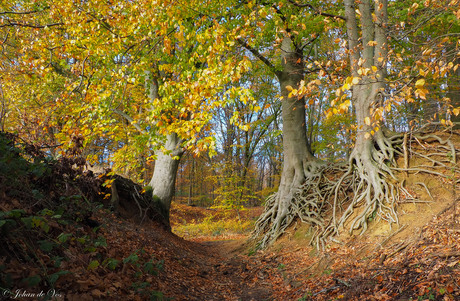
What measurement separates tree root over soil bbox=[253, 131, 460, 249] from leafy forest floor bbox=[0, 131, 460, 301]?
24cm

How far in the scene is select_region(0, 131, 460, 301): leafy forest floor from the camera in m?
2.55

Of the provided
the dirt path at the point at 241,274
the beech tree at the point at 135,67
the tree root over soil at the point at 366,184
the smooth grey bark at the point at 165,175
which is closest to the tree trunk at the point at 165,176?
the smooth grey bark at the point at 165,175

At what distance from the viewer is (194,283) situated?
5.40 m

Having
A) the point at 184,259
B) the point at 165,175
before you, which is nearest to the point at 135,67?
the point at 184,259

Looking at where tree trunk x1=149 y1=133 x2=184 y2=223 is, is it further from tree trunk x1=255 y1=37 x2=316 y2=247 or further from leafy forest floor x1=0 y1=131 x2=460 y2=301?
tree trunk x1=255 y1=37 x2=316 y2=247

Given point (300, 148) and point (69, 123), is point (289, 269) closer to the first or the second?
point (300, 148)

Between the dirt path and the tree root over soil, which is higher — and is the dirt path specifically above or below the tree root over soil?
below

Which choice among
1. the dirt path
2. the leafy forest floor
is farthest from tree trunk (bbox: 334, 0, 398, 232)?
the dirt path

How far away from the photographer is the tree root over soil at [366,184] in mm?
5578

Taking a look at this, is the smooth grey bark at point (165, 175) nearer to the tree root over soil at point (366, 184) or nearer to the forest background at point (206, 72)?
the forest background at point (206, 72)

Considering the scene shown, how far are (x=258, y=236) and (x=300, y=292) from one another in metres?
4.39

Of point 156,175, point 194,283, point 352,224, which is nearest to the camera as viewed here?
point 194,283

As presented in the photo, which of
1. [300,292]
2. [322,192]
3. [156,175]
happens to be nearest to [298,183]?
[322,192]

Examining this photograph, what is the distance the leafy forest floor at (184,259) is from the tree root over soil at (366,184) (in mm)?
236
